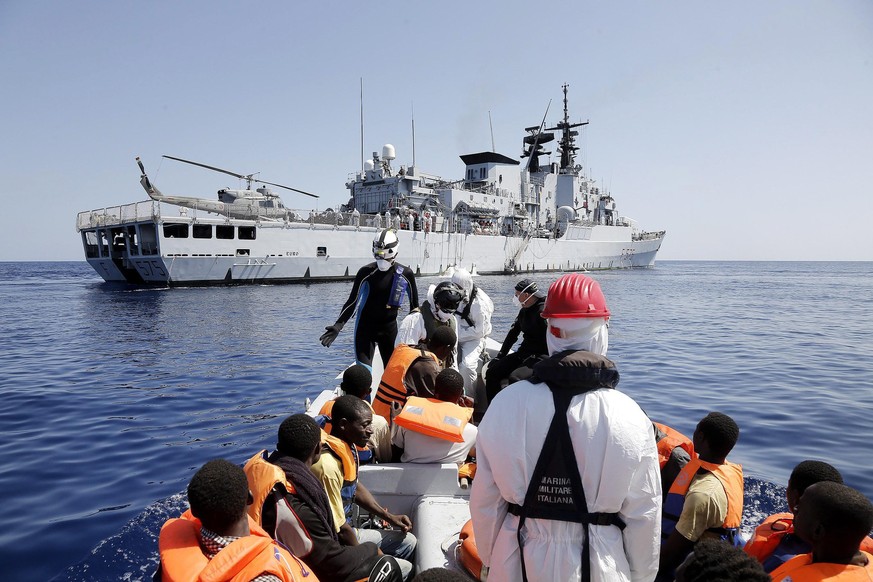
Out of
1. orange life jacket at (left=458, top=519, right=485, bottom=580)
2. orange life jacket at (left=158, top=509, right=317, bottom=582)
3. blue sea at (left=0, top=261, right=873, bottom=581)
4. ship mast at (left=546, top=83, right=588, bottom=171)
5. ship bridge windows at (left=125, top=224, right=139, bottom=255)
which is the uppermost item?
ship mast at (left=546, top=83, right=588, bottom=171)

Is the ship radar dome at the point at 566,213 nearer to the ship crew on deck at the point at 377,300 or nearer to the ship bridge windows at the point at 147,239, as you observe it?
the ship bridge windows at the point at 147,239

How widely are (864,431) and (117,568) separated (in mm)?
10844

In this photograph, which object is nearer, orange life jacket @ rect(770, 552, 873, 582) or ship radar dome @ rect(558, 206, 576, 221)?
orange life jacket @ rect(770, 552, 873, 582)

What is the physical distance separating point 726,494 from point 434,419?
207 centimetres

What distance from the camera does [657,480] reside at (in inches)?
79.0

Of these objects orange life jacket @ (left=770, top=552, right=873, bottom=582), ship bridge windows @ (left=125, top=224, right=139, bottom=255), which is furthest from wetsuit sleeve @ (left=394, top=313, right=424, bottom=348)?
ship bridge windows @ (left=125, top=224, right=139, bottom=255)

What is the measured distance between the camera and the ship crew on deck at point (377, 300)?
21.4 ft

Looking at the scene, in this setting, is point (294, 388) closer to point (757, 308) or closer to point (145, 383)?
point (145, 383)

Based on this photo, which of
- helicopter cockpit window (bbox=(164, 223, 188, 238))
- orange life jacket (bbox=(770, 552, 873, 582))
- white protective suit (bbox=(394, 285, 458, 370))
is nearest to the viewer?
orange life jacket (bbox=(770, 552, 873, 582))

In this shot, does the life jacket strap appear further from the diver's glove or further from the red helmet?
the diver's glove

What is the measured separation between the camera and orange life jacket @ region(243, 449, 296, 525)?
2.59 meters

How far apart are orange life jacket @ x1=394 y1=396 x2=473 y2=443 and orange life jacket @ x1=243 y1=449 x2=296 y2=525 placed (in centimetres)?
151

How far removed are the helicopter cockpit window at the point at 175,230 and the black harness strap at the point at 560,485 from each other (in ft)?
118

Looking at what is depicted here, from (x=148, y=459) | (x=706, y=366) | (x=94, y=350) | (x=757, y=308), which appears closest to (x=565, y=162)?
(x=757, y=308)
